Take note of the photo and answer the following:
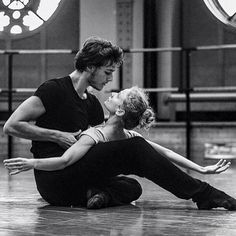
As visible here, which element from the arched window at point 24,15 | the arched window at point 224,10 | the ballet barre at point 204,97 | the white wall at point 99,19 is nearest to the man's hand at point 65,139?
the white wall at point 99,19

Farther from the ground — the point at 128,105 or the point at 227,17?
the point at 227,17

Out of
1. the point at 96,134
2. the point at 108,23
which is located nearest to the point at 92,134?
the point at 96,134

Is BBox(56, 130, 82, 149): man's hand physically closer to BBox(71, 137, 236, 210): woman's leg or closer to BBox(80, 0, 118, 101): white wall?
BBox(71, 137, 236, 210): woman's leg

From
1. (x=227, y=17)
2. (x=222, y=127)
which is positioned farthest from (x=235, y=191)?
(x=227, y=17)

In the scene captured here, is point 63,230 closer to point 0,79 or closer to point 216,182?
A: point 216,182

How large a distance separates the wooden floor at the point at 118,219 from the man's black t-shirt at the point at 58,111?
21cm

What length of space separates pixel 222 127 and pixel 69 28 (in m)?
2.23

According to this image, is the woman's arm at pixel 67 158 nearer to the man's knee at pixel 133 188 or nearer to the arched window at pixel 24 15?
the man's knee at pixel 133 188

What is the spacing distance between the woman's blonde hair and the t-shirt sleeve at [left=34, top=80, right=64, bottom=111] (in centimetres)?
25

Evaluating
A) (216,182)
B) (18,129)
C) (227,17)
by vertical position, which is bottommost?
(216,182)

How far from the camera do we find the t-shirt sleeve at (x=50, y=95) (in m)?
2.50

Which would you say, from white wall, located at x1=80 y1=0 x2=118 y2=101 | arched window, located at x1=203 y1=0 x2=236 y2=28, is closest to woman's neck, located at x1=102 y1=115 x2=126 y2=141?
white wall, located at x1=80 y1=0 x2=118 y2=101

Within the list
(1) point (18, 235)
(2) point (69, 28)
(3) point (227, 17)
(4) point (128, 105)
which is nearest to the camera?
(1) point (18, 235)

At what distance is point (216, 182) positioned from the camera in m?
3.66
